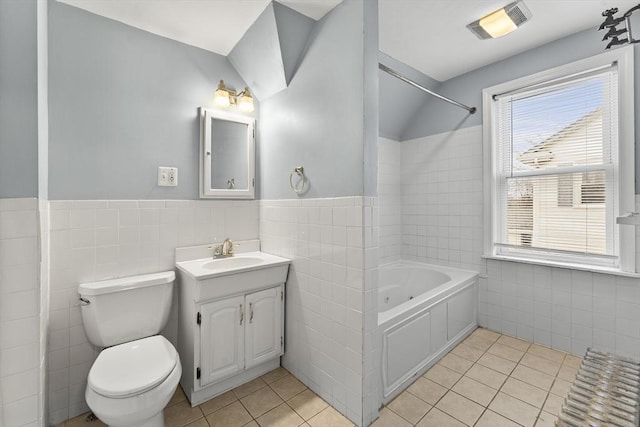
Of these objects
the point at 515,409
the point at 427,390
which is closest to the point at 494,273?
the point at 515,409

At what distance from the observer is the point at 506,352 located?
230 centimetres

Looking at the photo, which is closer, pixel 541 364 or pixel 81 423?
pixel 81 423

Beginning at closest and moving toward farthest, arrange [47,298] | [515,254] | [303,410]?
[47,298], [303,410], [515,254]

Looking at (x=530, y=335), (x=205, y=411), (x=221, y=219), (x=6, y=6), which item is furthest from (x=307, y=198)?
(x=530, y=335)

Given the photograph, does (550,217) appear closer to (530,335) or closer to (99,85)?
(530,335)

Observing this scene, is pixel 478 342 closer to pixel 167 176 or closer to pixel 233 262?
pixel 233 262

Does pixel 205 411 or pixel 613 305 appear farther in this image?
pixel 613 305

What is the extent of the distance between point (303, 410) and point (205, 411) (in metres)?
0.59

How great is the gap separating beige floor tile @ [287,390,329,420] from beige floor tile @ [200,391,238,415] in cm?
38

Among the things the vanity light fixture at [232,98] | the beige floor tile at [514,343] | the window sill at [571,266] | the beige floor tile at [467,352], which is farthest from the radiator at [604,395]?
the vanity light fixture at [232,98]

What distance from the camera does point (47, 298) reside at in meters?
1.56

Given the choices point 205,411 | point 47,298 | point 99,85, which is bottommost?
point 205,411

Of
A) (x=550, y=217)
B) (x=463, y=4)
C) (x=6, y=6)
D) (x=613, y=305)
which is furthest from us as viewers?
(x=550, y=217)

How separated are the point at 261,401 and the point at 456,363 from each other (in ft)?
4.81
